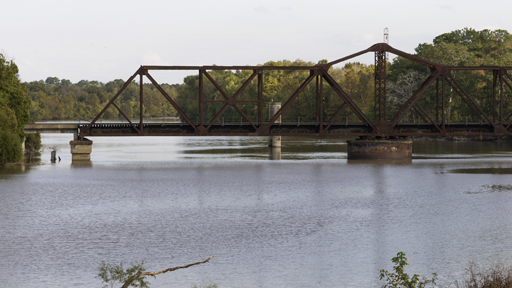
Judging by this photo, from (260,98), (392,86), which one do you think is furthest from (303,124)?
(392,86)

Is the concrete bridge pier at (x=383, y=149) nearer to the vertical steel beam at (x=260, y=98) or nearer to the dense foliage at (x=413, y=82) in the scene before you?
the vertical steel beam at (x=260, y=98)

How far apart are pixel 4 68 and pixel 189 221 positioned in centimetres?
4457

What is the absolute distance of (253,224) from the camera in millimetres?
33344

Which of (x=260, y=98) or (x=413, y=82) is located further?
(x=413, y=82)

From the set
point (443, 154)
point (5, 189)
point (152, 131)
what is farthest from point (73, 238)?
point (443, 154)

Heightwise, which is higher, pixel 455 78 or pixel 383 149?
pixel 455 78

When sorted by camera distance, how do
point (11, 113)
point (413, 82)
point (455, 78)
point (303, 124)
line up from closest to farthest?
point (11, 113) < point (303, 124) < point (413, 82) < point (455, 78)

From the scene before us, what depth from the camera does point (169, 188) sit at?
49.6 m

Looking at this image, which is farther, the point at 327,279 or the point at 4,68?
the point at 4,68

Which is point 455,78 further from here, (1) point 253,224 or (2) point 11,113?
(1) point 253,224

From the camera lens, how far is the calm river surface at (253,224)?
2394 centimetres

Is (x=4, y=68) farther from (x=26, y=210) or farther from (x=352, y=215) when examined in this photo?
(x=352, y=215)

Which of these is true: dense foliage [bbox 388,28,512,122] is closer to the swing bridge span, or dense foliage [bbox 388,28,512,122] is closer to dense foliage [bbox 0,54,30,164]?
the swing bridge span

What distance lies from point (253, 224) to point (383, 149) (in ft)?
145
